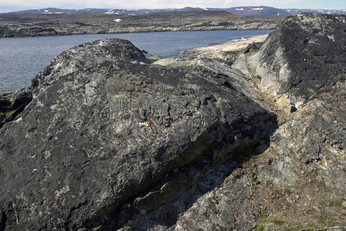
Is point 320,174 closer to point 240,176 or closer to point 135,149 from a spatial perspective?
point 240,176

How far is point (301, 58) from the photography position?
9.41 meters

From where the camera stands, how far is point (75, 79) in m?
7.57

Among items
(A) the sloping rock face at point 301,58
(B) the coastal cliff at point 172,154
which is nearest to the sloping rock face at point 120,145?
(B) the coastal cliff at point 172,154

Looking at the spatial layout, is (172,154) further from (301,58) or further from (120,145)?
(301,58)

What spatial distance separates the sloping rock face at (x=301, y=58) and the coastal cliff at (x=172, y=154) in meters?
0.11

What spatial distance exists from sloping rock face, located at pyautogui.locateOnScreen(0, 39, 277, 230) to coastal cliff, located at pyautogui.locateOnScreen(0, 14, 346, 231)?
0.08ft

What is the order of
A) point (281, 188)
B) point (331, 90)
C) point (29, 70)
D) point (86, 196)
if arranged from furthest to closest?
point (29, 70) < point (331, 90) < point (281, 188) < point (86, 196)

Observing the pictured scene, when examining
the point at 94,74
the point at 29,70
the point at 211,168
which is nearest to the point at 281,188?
the point at 211,168

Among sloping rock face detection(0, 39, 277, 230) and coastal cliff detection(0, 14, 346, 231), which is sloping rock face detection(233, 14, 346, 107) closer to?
coastal cliff detection(0, 14, 346, 231)

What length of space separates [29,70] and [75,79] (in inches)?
1430

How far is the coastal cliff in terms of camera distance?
5816 millimetres

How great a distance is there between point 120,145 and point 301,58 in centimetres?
718

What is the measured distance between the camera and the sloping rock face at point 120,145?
573 cm

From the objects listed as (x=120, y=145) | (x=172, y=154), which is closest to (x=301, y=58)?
(x=172, y=154)
